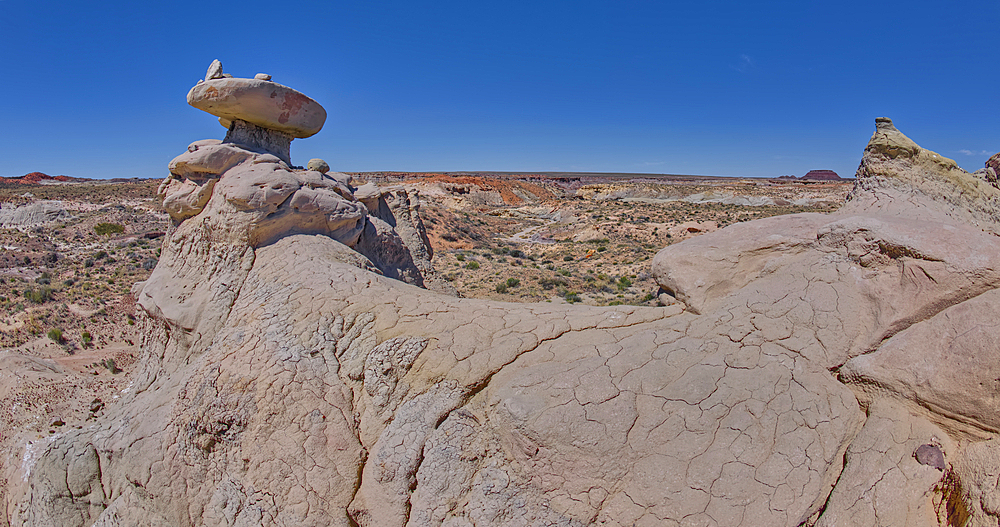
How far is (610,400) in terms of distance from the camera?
3.09 m

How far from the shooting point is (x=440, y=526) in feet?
9.98

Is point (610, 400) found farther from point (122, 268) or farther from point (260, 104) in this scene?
point (122, 268)

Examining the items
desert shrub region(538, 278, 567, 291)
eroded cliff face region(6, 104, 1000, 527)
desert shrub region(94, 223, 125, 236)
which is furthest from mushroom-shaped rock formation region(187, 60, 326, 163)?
desert shrub region(94, 223, 125, 236)

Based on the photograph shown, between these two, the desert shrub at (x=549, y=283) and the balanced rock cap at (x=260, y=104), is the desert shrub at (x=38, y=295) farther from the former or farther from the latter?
the desert shrub at (x=549, y=283)

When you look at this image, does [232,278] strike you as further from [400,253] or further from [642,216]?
[642,216]

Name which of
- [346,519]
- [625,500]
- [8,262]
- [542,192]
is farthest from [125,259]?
[542,192]

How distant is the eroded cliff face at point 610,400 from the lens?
265 centimetres

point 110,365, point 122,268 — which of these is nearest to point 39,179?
point 122,268

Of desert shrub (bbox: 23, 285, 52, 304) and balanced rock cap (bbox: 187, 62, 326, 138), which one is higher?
balanced rock cap (bbox: 187, 62, 326, 138)

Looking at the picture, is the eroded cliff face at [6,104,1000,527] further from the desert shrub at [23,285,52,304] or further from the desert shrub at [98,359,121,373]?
the desert shrub at [23,285,52,304]

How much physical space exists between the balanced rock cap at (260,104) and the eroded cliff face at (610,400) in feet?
7.57

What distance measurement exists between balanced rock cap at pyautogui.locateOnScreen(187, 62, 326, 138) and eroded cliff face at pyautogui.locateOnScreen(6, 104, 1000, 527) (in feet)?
7.57

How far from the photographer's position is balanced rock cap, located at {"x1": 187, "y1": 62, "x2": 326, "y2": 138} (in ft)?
18.9

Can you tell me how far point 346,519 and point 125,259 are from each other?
21833 millimetres
